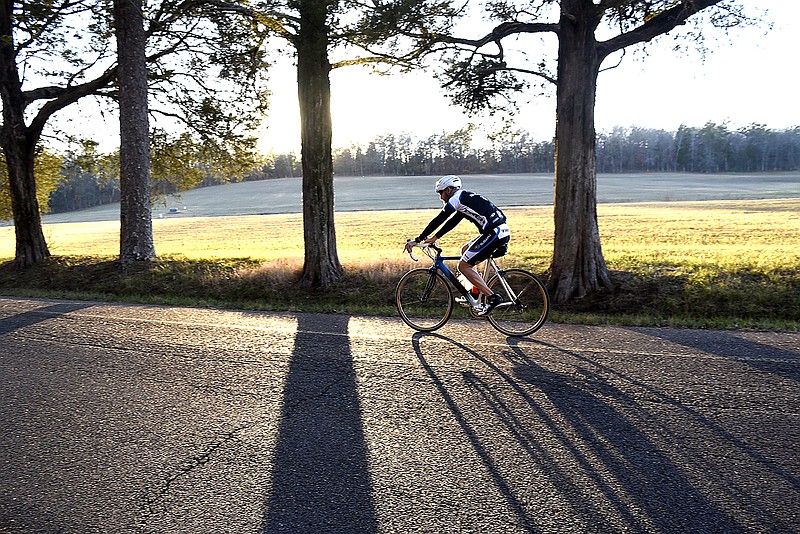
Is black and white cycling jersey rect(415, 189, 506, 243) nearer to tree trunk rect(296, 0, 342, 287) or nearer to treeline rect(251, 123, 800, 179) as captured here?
tree trunk rect(296, 0, 342, 287)

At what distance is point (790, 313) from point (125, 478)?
8770mm

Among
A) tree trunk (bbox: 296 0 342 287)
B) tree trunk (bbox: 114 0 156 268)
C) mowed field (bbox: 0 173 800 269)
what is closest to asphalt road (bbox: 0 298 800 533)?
tree trunk (bbox: 296 0 342 287)

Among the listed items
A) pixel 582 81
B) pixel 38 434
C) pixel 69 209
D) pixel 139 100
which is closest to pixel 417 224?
pixel 139 100

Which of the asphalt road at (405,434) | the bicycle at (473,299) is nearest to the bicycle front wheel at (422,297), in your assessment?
the bicycle at (473,299)

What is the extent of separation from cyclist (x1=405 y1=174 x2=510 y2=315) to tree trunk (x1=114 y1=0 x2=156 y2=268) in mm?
9080

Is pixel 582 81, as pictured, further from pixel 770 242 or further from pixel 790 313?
pixel 770 242

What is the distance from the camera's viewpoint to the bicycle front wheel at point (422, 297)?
7.86 m

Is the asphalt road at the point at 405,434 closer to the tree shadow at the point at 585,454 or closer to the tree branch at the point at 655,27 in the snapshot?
the tree shadow at the point at 585,454

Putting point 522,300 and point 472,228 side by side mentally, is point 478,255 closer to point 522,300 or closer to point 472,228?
point 522,300

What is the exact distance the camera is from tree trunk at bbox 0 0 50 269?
15.7 metres

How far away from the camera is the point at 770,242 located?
56.2ft

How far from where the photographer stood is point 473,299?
7.46 m

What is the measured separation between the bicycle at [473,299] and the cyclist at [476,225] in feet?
0.59

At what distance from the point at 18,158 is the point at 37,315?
953cm
